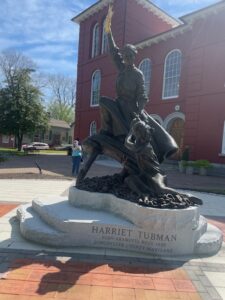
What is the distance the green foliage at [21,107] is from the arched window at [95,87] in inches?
200

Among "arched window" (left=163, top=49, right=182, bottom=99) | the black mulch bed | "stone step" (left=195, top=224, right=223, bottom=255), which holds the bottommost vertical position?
"stone step" (left=195, top=224, right=223, bottom=255)

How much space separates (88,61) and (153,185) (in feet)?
93.4

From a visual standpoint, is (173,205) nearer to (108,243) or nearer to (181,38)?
(108,243)

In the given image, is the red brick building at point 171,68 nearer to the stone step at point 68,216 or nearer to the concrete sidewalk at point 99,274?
the stone step at point 68,216

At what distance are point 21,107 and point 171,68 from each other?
1458cm

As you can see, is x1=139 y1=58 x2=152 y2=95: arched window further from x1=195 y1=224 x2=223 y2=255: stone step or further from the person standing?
x1=195 y1=224 x2=223 y2=255: stone step

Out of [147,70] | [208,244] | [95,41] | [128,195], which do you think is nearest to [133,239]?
[128,195]

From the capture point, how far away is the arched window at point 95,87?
101ft

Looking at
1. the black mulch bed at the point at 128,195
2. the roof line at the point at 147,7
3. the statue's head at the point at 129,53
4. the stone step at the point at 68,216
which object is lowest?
the stone step at the point at 68,216

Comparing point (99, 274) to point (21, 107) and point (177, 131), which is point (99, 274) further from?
point (21, 107)

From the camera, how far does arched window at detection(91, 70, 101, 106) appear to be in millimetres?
30906

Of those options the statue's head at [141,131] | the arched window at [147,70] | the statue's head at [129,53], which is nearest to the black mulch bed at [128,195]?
the statue's head at [141,131]

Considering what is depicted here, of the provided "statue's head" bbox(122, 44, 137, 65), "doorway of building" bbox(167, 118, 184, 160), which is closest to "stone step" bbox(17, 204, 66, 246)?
"statue's head" bbox(122, 44, 137, 65)

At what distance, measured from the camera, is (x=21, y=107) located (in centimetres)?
3064
